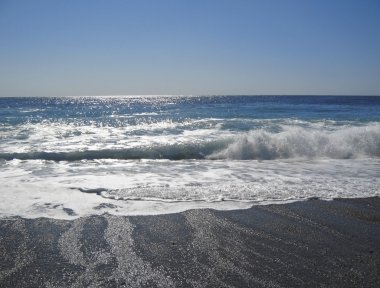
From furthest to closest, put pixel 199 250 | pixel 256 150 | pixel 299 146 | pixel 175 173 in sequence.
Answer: pixel 299 146, pixel 256 150, pixel 175 173, pixel 199 250

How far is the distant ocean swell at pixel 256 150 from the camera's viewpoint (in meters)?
11.4

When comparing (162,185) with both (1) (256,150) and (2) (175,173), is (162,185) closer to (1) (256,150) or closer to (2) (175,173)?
(2) (175,173)

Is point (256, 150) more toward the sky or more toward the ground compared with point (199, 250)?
more toward the ground

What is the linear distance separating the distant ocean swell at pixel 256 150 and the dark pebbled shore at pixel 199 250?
668 centimetres

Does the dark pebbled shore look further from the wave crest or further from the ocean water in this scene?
the wave crest

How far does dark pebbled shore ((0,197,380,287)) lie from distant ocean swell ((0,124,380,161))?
6.68 metres

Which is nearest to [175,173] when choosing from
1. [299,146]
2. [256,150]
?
[256,150]

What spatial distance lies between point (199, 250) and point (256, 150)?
8772 millimetres

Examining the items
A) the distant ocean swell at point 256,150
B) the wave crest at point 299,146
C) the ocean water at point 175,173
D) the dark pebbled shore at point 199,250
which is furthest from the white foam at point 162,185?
the wave crest at point 299,146

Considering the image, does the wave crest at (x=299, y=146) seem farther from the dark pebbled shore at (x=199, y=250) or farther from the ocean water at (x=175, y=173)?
the dark pebbled shore at (x=199, y=250)

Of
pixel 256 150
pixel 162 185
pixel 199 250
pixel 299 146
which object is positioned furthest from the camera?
pixel 299 146

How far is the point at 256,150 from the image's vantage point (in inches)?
476

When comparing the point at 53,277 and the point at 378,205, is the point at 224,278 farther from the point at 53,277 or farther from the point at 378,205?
the point at 378,205

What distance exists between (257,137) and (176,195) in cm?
736
